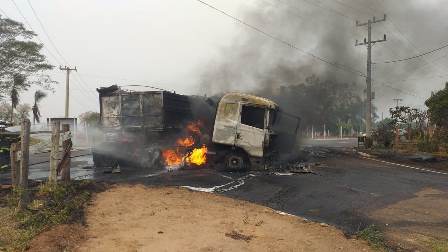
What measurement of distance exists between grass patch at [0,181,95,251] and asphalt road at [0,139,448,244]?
2.50 m

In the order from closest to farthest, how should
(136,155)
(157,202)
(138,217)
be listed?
(138,217) → (157,202) → (136,155)

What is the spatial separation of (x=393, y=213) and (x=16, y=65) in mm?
40437

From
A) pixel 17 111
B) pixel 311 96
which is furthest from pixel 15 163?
pixel 17 111

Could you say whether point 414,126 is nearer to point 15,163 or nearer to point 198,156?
point 198,156

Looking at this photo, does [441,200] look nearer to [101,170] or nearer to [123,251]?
[123,251]

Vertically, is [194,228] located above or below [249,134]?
→ below

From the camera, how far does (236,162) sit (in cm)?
1377

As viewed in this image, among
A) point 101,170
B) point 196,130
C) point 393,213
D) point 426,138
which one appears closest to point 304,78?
point 426,138

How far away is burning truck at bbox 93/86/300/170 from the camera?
13719 millimetres

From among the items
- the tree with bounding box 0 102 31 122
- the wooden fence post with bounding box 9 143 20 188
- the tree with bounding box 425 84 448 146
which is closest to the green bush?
the tree with bounding box 425 84 448 146

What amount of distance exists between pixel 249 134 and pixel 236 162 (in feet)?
3.19

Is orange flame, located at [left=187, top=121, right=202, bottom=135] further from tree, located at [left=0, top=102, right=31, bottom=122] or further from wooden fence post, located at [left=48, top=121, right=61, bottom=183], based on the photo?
tree, located at [left=0, top=102, right=31, bottom=122]

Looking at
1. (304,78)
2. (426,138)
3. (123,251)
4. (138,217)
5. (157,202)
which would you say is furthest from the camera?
(304,78)

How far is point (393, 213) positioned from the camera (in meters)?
9.23
